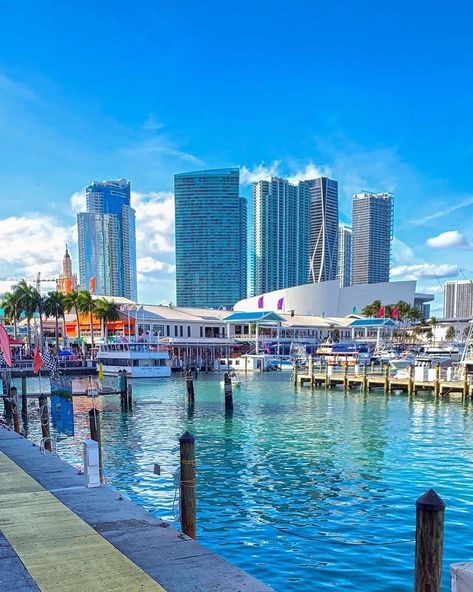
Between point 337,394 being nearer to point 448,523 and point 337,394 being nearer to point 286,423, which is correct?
point 286,423

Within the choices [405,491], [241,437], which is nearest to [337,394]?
[241,437]

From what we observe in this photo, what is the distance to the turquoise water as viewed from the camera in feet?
43.4

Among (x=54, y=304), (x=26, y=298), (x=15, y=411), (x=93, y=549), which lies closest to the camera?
(x=93, y=549)

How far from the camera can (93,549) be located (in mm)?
9336

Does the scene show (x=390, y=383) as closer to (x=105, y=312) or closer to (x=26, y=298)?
(x=105, y=312)

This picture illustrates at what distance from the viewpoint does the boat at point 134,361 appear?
78.4m

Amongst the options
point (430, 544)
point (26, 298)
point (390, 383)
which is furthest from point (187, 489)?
point (26, 298)

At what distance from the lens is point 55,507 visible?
38.7 feet

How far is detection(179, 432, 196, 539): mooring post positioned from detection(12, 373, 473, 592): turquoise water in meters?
2.12

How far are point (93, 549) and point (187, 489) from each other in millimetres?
2777

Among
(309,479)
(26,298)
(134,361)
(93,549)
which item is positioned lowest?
(134,361)

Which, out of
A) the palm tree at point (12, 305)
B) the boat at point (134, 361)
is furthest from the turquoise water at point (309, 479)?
the palm tree at point (12, 305)

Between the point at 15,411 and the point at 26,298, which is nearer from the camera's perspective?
the point at 15,411

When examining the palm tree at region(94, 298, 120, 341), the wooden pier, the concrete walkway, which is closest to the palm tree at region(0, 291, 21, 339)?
the palm tree at region(94, 298, 120, 341)
